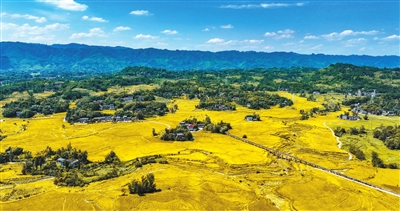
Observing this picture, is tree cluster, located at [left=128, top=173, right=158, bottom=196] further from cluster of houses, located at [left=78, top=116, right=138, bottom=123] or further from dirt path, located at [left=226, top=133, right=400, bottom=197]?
cluster of houses, located at [left=78, top=116, right=138, bottom=123]

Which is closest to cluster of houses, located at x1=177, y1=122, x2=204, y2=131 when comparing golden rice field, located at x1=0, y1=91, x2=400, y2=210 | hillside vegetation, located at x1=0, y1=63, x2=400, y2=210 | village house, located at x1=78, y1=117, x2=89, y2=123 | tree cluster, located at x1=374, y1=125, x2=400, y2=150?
hillside vegetation, located at x1=0, y1=63, x2=400, y2=210

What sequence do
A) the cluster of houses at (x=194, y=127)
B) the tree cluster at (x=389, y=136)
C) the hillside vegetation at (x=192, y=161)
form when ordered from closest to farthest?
1. the hillside vegetation at (x=192, y=161)
2. the tree cluster at (x=389, y=136)
3. the cluster of houses at (x=194, y=127)

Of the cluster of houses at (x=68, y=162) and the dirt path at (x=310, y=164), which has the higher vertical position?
the cluster of houses at (x=68, y=162)

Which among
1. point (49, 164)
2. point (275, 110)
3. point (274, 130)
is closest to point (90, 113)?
point (49, 164)

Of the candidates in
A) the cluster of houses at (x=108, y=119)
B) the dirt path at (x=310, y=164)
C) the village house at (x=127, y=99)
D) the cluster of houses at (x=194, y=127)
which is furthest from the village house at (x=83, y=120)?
the dirt path at (x=310, y=164)

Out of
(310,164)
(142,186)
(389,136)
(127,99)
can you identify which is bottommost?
(310,164)

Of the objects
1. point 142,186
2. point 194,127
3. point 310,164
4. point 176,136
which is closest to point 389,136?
point 310,164

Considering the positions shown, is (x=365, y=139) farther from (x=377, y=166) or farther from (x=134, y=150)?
(x=134, y=150)

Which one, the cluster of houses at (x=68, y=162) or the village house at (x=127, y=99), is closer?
the cluster of houses at (x=68, y=162)

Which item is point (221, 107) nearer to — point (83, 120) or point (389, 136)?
point (83, 120)

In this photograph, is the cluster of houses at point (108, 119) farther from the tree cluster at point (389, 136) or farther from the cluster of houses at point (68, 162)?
the tree cluster at point (389, 136)
